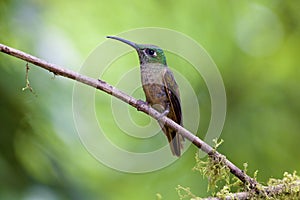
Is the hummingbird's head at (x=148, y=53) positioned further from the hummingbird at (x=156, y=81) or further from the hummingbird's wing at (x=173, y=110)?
the hummingbird's wing at (x=173, y=110)

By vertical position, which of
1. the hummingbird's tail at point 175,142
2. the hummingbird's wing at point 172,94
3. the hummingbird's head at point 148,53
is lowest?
the hummingbird's tail at point 175,142

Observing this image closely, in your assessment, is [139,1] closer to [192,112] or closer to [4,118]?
[192,112]

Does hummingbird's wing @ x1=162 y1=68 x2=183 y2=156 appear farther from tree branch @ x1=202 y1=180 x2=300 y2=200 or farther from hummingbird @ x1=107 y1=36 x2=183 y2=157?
tree branch @ x1=202 y1=180 x2=300 y2=200

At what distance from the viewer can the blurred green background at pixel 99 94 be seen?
2529 mm

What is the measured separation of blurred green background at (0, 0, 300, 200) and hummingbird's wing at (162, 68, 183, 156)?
34 centimetres

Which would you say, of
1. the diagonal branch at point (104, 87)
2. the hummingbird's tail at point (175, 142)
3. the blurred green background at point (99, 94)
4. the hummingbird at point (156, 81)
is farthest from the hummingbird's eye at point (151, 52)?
the diagonal branch at point (104, 87)

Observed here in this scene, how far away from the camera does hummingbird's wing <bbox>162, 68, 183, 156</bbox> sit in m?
2.61

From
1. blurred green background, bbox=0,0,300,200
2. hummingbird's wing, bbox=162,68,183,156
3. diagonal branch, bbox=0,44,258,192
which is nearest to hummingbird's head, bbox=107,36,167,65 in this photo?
hummingbird's wing, bbox=162,68,183,156

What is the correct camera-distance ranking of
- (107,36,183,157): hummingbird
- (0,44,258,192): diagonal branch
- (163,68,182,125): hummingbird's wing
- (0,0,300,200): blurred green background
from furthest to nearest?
1. (107,36,183,157): hummingbird
2. (163,68,182,125): hummingbird's wing
3. (0,0,300,200): blurred green background
4. (0,44,258,192): diagonal branch

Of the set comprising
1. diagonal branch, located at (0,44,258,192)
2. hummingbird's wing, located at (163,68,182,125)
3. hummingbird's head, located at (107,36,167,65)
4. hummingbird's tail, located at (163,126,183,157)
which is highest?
hummingbird's head, located at (107,36,167,65)

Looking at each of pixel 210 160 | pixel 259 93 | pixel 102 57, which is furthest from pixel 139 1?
pixel 210 160

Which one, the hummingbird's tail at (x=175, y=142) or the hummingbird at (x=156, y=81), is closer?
the hummingbird's tail at (x=175, y=142)

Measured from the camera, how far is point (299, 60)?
11.0 feet

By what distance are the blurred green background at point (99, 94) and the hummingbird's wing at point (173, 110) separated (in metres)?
0.34
